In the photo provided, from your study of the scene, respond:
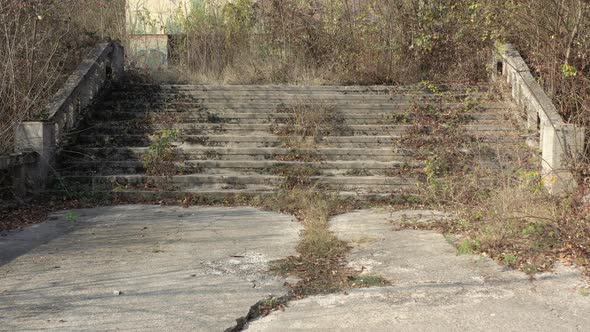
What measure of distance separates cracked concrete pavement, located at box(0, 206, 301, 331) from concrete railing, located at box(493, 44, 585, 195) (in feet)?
13.4

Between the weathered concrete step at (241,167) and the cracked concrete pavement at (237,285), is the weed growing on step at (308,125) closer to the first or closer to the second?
the weathered concrete step at (241,167)

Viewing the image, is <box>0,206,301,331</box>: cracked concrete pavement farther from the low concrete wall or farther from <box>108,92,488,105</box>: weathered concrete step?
<box>108,92,488,105</box>: weathered concrete step

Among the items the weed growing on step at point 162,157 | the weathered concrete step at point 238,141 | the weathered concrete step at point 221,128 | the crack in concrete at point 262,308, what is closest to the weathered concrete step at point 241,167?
the weed growing on step at point 162,157

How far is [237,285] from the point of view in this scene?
17.7 ft

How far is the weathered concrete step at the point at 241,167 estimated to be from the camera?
34.3 ft

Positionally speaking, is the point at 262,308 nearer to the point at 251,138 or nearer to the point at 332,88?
the point at 251,138

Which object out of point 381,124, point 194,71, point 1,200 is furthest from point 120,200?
point 194,71

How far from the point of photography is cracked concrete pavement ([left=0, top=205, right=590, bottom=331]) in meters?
4.50

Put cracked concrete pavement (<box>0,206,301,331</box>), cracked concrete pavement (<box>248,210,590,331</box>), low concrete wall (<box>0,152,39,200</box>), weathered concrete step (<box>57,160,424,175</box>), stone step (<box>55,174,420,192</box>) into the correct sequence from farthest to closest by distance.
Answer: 1. weathered concrete step (<box>57,160,424,175</box>)
2. stone step (<box>55,174,420,192</box>)
3. low concrete wall (<box>0,152,39,200</box>)
4. cracked concrete pavement (<box>0,206,301,331</box>)
5. cracked concrete pavement (<box>248,210,590,331</box>)

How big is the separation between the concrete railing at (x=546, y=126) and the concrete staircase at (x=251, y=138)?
1.70 feet

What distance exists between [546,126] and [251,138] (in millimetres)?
5461

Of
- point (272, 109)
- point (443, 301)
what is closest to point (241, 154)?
point (272, 109)

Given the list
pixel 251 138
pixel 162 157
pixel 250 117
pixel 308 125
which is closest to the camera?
pixel 162 157

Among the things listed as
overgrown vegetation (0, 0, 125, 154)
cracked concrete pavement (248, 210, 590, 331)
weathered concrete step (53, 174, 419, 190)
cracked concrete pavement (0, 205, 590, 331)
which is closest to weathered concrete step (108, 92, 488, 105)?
overgrown vegetation (0, 0, 125, 154)
